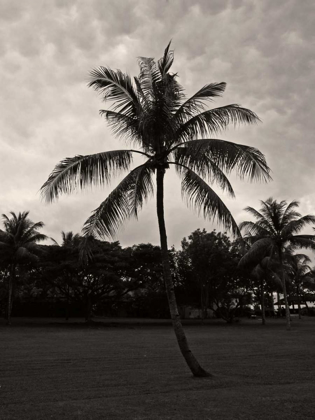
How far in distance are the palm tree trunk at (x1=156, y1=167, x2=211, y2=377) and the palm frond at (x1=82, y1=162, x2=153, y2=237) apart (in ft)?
1.74

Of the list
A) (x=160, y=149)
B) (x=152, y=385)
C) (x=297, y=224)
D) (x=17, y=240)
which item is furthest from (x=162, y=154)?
(x=17, y=240)

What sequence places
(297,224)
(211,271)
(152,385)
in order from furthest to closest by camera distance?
(211,271) → (297,224) → (152,385)

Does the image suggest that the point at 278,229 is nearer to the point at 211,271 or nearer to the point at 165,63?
the point at 211,271

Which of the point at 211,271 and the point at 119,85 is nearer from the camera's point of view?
the point at 119,85

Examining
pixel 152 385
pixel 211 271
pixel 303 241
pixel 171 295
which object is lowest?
pixel 152 385

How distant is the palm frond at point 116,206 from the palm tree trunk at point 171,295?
532 millimetres

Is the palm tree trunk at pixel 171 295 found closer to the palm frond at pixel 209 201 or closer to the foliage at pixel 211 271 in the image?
the palm frond at pixel 209 201

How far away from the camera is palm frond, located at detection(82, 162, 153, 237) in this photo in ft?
35.2

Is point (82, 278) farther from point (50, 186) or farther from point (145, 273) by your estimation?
point (50, 186)

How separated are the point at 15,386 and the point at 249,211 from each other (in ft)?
88.5

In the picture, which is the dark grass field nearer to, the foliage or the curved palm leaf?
the curved palm leaf

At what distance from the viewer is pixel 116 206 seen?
10859 mm

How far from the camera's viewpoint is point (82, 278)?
4291 centimetres

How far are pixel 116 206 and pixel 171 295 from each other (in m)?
2.58
